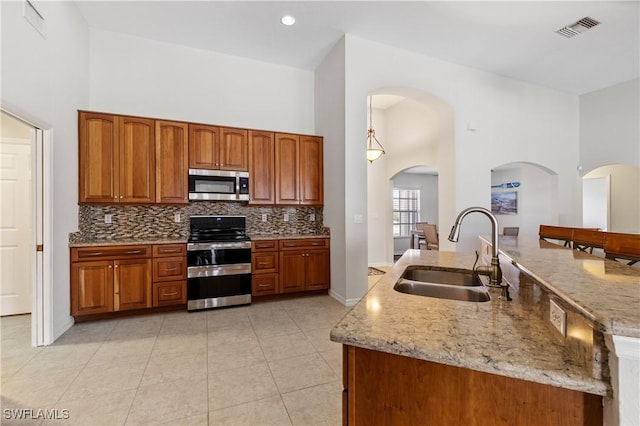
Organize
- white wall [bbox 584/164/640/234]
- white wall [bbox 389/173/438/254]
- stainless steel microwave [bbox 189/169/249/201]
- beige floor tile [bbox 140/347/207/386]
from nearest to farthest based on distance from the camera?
beige floor tile [bbox 140/347/207/386], stainless steel microwave [bbox 189/169/249/201], white wall [bbox 584/164/640/234], white wall [bbox 389/173/438/254]

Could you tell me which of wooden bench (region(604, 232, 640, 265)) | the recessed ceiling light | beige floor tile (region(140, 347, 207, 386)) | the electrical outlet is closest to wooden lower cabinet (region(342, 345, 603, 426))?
the electrical outlet

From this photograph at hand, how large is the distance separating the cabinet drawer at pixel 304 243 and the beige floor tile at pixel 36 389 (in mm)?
2356

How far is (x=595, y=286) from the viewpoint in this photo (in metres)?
0.87

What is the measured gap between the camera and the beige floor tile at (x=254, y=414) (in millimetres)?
1668

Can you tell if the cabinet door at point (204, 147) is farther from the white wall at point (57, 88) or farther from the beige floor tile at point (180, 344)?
the beige floor tile at point (180, 344)

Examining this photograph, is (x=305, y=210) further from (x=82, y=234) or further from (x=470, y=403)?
(x=470, y=403)

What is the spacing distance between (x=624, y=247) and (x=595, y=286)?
54.9 inches

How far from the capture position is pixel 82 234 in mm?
3299

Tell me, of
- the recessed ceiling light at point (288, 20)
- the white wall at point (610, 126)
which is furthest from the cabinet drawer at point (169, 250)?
the white wall at point (610, 126)

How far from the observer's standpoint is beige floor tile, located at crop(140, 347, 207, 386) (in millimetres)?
2104

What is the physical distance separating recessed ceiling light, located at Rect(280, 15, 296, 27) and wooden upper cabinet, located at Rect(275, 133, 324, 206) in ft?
4.50

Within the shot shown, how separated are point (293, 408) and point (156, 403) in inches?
35.4

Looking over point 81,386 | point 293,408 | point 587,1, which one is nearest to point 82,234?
point 81,386

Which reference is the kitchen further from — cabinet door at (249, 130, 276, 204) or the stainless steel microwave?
the stainless steel microwave
